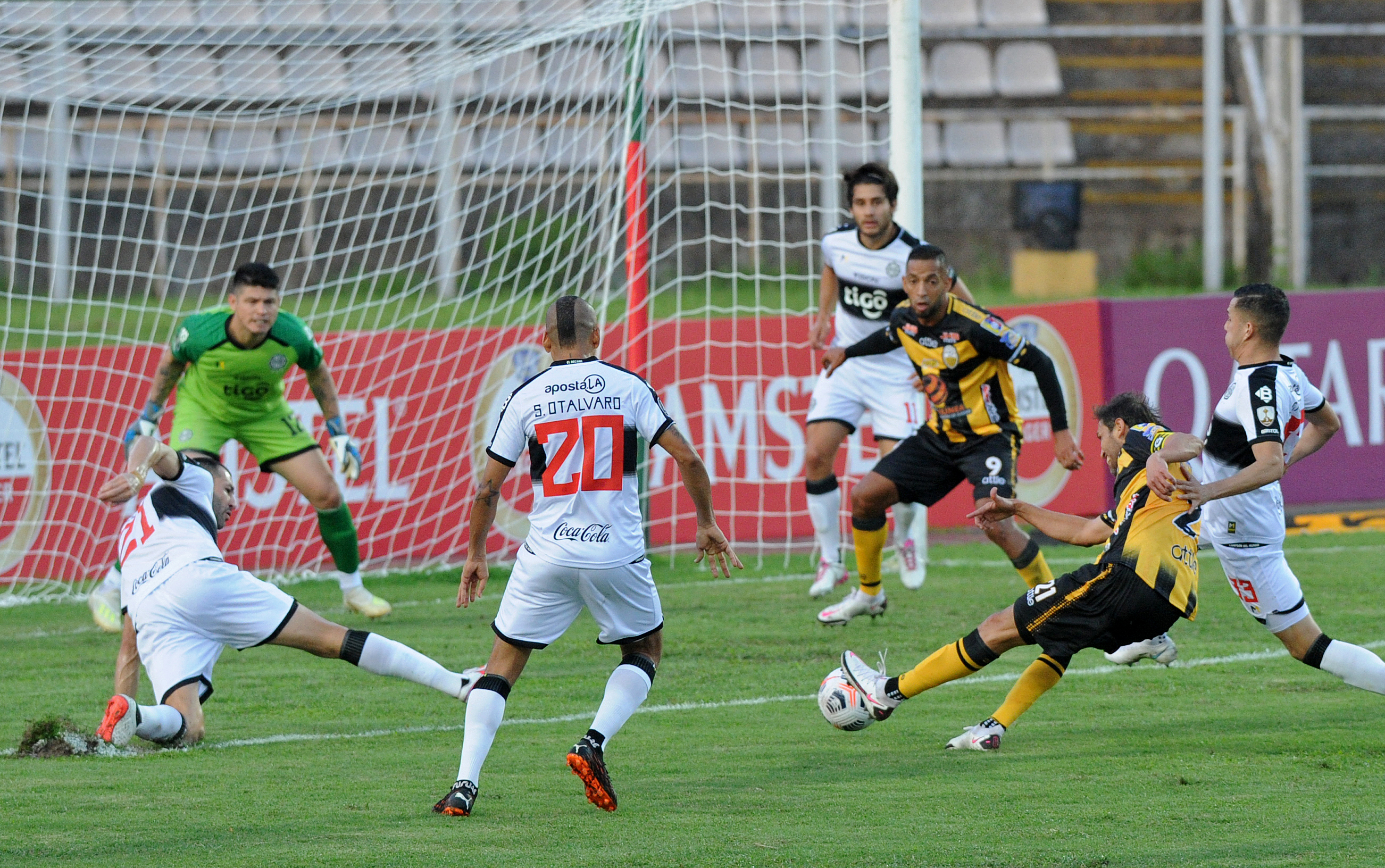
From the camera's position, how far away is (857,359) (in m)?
9.05

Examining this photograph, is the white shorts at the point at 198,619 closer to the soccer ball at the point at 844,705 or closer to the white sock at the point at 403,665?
the white sock at the point at 403,665

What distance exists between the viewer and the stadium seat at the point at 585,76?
38.1 feet

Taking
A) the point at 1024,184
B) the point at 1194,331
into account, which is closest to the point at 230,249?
the point at 1024,184

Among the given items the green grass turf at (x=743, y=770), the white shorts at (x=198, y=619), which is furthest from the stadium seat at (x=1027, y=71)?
the white shorts at (x=198, y=619)

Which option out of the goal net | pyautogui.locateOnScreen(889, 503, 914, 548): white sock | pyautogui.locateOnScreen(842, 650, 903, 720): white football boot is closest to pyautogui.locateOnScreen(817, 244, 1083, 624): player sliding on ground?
pyautogui.locateOnScreen(889, 503, 914, 548): white sock

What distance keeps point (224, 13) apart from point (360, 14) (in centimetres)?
140

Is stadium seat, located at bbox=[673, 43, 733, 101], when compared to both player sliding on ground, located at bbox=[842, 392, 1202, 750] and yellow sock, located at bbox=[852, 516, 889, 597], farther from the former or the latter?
player sliding on ground, located at bbox=[842, 392, 1202, 750]

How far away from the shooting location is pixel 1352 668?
5863 mm

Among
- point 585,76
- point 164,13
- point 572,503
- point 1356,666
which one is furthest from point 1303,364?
point 164,13

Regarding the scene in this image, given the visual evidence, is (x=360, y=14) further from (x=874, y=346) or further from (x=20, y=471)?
(x=874, y=346)

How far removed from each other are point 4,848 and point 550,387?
209 cm

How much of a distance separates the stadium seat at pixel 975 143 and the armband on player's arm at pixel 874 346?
1217cm

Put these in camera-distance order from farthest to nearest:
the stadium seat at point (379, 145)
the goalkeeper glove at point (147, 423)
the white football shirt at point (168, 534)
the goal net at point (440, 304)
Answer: the stadium seat at point (379, 145) → the goal net at point (440, 304) → the goalkeeper glove at point (147, 423) → the white football shirt at point (168, 534)

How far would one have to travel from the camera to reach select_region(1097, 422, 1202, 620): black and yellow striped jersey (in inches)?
218
